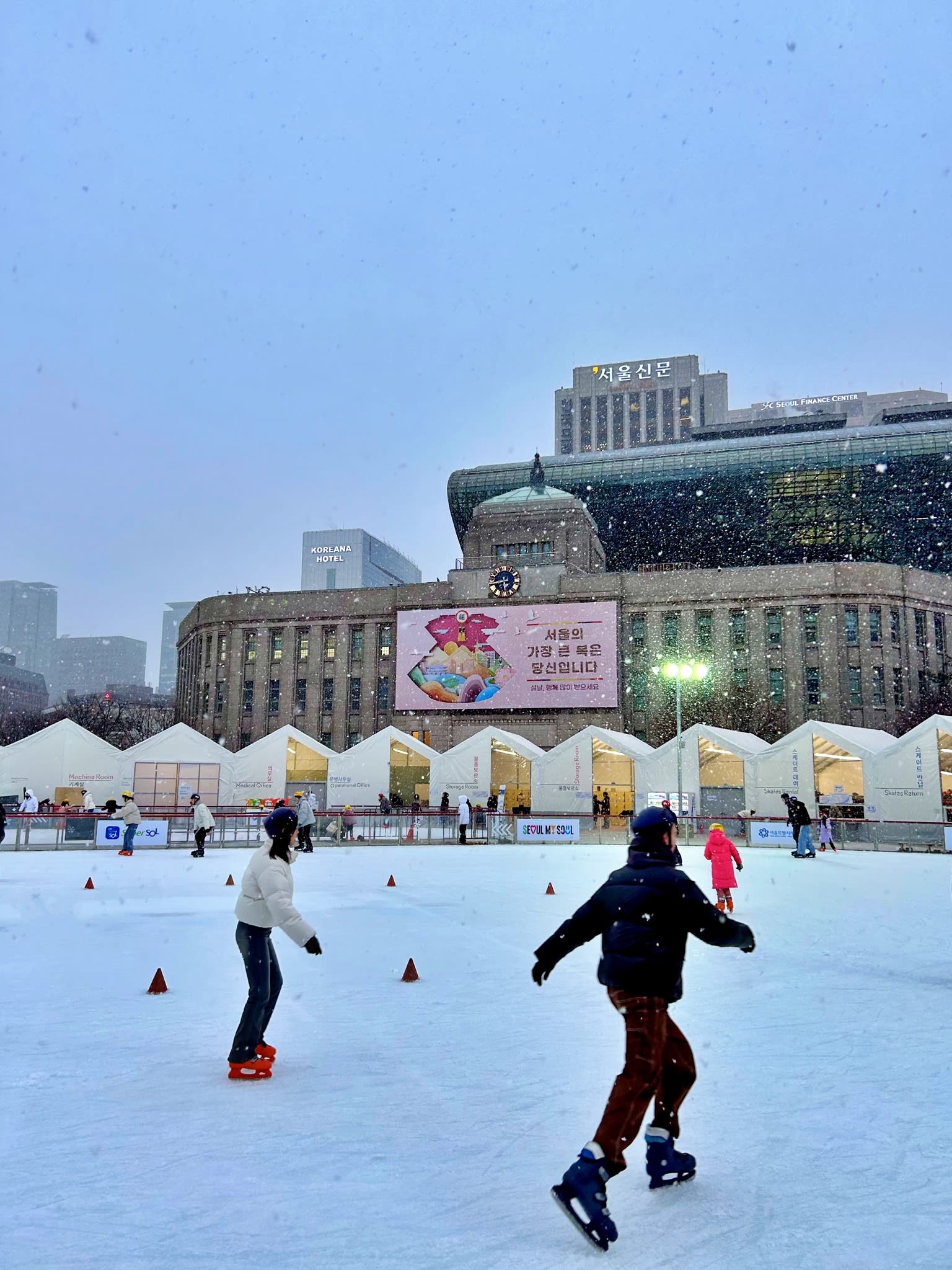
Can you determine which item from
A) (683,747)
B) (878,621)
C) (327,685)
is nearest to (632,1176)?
(683,747)

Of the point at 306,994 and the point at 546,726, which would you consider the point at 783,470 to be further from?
the point at 306,994

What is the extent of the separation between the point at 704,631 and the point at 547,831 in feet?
117

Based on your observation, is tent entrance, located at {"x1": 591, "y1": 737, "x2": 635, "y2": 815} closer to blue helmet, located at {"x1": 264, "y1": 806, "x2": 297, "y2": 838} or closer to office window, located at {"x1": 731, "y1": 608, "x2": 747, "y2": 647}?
office window, located at {"x1": 731, "y1": 608, "x2": 747, "y2": 647}

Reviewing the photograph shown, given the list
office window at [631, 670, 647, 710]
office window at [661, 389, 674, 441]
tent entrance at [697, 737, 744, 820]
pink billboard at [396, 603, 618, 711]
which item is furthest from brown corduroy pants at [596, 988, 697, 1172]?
office window at [661, 389, 674, 441]

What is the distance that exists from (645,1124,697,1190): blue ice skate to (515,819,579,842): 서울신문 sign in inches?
935

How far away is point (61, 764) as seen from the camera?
31.6m

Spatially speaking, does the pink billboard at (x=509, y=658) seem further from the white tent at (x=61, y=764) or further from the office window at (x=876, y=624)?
the white tent at (x=61, y=764)

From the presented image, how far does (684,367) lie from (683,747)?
130956 millimetres

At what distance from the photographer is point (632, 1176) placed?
13.5 feet

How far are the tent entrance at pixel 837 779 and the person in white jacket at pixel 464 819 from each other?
11.8 metres

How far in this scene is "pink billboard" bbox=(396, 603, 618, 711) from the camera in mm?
54250

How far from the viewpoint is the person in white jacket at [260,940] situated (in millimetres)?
5395

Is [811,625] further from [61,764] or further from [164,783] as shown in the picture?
[61,764]

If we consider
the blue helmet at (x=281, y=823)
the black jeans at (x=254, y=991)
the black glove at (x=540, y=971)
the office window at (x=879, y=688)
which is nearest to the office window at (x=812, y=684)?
the office window at (x=879, y=688)
